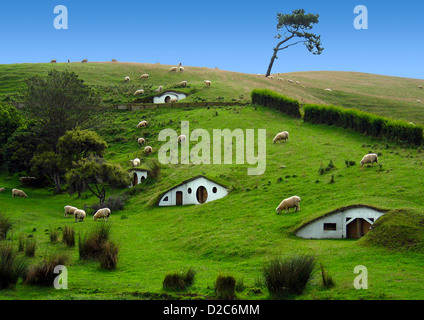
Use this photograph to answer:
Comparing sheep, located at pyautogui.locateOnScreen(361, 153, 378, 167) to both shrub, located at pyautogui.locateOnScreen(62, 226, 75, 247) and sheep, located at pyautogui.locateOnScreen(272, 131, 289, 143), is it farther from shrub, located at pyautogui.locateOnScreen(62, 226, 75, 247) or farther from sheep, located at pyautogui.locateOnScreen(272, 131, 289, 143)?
shrub, located at pyautogui.locateOnScreen(62, 226, 75, 247)

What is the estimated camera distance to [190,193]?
152ft

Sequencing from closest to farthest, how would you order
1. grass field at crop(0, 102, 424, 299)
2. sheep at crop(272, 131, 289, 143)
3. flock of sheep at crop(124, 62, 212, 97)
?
grass field at crop(0, 102, 424, 299), sheep at crop(272, 131, 289, 143), flock of sheep at crop(124, 62, 212, 97)

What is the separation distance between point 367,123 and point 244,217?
1109 inches

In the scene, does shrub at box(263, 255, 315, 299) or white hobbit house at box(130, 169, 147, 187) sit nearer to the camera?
shrub at box(263, 255, 315, 299)

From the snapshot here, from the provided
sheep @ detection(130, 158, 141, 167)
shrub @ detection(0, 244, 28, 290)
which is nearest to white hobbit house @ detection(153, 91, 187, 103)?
sheep @ detection(130, 158, 141, 167)

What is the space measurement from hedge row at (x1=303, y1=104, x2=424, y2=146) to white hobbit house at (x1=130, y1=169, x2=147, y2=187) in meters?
25.2

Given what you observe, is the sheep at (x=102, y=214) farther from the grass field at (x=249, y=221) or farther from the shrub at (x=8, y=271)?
the shrub at (x=8, y=271)

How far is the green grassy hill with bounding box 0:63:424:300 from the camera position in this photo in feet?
68.1

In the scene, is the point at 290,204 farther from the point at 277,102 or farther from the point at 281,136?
the point at 277,102

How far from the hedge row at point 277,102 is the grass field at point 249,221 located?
3.42 metres

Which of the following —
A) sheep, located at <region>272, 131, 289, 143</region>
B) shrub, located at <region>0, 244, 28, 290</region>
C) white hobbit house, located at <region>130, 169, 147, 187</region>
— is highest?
sheep, located at <region>272, 131, 289, 143</region>

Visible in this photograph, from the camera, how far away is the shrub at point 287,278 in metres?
19.0

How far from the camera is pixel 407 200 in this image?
1253 inches

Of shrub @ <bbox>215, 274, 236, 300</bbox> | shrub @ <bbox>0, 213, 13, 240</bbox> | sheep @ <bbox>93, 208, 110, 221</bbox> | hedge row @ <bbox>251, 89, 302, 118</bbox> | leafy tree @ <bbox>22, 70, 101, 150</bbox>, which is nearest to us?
shrub @ <bbox>215, 274, 236, 300</bbox>
